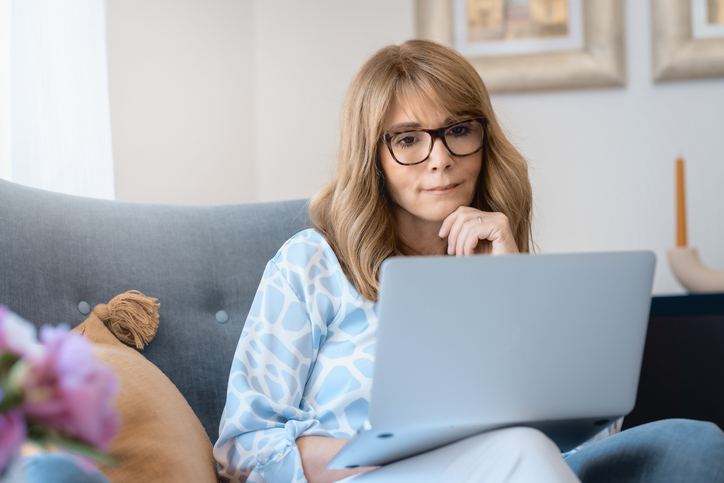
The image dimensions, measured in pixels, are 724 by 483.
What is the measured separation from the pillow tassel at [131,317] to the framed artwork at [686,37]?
5.40 feet

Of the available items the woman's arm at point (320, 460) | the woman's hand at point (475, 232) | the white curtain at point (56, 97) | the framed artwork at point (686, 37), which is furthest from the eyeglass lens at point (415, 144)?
the framed artwork at point (686, 37)

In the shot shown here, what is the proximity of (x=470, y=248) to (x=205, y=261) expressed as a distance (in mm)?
547

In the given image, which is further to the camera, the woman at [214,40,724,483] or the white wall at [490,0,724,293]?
the white wall at [490,0,724,293]

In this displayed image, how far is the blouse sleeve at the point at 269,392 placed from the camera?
0.94 meters

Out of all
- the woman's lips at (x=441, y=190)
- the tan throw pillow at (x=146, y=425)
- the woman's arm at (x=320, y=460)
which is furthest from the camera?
the woman's lips at (x=441, y=190)

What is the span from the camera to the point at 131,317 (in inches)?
43.9

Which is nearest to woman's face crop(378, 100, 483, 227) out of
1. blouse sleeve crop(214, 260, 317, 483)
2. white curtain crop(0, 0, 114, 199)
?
blouse sleeve crop(214, 260, 317, 483)

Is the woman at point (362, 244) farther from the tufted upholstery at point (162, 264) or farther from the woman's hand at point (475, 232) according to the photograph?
the tufted upholstery at point (162, 264)

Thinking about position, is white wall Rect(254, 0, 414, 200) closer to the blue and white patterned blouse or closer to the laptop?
the blue and white patterned blouse

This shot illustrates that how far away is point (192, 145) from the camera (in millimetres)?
1896

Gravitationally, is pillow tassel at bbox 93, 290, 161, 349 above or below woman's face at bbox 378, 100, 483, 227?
below

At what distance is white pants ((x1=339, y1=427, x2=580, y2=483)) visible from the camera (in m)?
0.72

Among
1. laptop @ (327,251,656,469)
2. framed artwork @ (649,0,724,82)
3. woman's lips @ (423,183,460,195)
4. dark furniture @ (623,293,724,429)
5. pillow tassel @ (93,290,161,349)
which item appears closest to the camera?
laptop @ (327,251,656,469)

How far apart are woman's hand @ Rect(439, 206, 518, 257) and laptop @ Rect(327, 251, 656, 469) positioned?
16.4 inches
